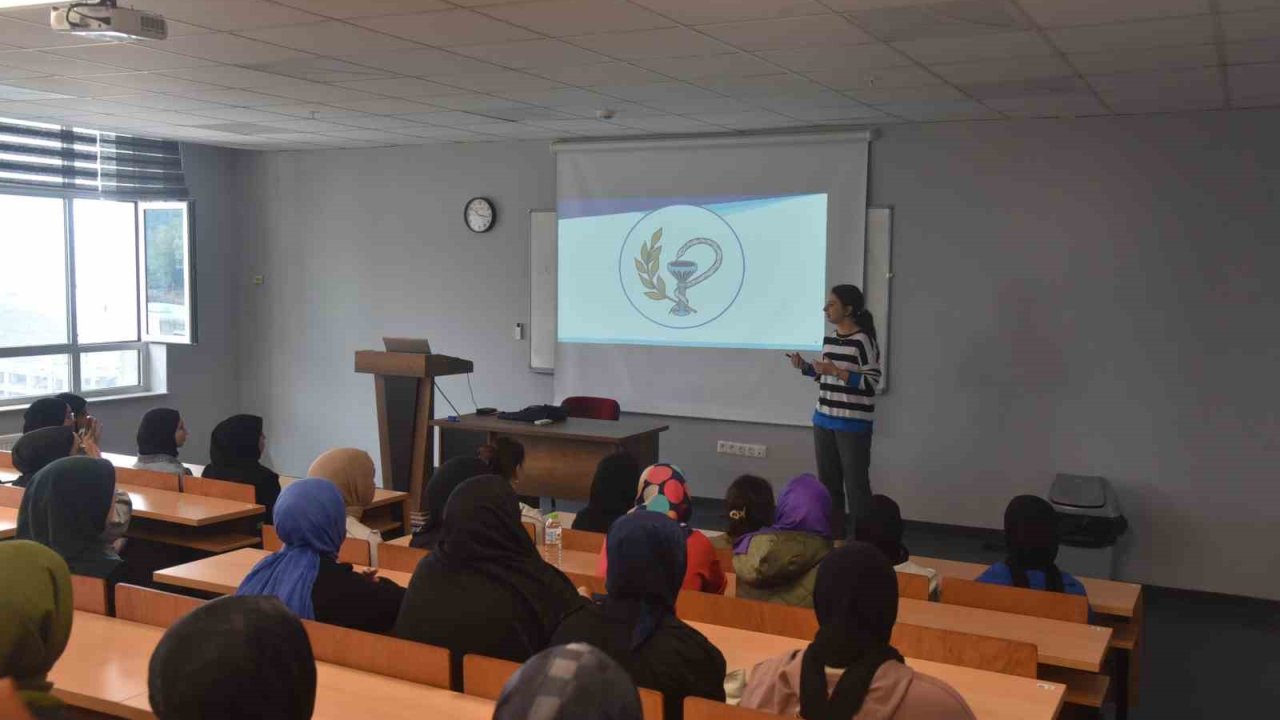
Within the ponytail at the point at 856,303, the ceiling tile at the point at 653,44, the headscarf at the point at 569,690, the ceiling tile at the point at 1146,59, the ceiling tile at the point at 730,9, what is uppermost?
the ceiling tile at the point at 653,44

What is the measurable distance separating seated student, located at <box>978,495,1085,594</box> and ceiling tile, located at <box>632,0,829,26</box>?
6.58 ft

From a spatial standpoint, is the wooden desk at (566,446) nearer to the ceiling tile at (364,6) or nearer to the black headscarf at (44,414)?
the black headscarf at (44,414)

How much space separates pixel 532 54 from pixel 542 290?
3.47 meters

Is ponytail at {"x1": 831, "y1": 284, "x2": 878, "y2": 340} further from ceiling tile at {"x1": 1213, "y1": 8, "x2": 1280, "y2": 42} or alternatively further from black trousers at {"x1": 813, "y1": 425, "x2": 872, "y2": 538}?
ceiling tile at {"x1": 1213, "y1": 8, "x2": 1280, "y2": 42}

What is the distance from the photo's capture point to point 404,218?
8.90 metres

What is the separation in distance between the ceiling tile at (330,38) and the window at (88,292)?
4.51 metres

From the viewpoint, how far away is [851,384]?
6.07 meters

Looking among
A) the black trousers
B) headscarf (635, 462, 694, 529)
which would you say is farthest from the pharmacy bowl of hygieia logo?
headscarf (635, 462, 694, 529)

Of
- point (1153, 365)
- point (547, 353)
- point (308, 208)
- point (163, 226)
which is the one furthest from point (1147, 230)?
point (163, 226)

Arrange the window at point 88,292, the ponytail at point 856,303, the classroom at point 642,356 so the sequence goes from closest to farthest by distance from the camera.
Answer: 1. the classroom at point 642,356
2. the ponytail at point 856,303
3. the window at point 88,292

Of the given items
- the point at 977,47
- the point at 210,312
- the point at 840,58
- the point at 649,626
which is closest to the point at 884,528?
the point at 649,626

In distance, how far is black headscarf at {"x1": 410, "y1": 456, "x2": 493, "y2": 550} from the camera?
3879 millimetres

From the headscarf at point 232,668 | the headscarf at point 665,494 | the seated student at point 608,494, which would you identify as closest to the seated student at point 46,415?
the seated student at point 608,494

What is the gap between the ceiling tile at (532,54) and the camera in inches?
188
